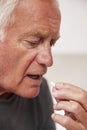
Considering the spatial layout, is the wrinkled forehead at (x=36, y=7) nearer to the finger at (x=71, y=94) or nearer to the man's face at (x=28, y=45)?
the man's face at (x=28, y=45)

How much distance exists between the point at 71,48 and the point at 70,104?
3.24 ft

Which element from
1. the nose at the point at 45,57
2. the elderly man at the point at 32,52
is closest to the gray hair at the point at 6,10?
the elderly man at the point at 32,52

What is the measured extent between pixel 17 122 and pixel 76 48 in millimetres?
841

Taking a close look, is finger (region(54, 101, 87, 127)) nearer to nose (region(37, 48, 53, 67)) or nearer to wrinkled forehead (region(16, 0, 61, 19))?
nose (region(37, 48, 53, 67))

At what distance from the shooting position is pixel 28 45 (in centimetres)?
108

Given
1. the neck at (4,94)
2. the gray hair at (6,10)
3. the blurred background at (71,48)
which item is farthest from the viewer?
the blurred background at (71,48)

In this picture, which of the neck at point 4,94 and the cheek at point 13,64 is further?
the neck at point 4,94

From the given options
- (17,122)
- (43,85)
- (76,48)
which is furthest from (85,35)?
(17,122)

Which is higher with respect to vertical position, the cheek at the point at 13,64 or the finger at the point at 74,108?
the cheek at the point at 13,64

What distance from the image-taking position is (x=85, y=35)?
202cm

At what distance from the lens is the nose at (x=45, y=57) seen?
3.51ft

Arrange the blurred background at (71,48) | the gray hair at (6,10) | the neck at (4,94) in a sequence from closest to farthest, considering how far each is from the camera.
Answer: the gray hair at (6,10) < the neck at (4,94) < the blurred background at (71,48)

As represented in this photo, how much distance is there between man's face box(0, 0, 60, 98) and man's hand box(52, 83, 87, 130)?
0.33 feet

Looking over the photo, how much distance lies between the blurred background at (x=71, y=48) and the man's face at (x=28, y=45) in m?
0.86
